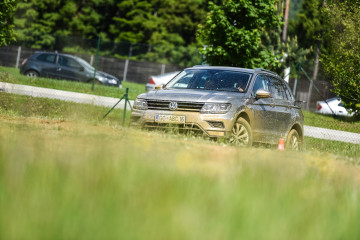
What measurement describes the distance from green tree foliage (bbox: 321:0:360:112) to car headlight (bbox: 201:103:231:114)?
1171 centimetres

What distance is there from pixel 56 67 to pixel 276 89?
17708 millimetres

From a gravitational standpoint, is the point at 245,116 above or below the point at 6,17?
below

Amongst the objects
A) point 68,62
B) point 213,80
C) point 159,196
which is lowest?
point 159,196

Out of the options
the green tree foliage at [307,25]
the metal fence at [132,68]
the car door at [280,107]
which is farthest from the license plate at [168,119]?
the green tree foliage at [307,25]

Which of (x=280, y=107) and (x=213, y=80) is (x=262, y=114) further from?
(x=213, y=80)

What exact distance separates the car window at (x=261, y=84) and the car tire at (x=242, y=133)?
0.96 meters

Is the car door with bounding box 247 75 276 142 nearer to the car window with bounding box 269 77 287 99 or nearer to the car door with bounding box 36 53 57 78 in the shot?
the car window with bounding box 269 77 287 99

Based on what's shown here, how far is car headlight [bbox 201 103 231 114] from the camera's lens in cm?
941

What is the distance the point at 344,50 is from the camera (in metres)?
20.2

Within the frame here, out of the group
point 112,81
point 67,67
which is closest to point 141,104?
point 67,67

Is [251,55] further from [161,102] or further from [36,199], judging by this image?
[36,199]

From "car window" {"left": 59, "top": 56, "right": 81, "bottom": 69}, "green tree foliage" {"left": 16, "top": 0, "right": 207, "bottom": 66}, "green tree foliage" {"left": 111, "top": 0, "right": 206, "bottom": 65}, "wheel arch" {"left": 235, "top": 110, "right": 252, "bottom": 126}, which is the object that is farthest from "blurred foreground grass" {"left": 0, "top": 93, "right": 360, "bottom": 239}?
"green tree foliage" {"left": 16, "top": 0, "right": 207, "bottom": 66}

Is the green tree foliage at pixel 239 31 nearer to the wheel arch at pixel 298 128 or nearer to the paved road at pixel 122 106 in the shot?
the paved road at pixel 122 106

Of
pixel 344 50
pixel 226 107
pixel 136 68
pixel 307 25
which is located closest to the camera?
pixel 226 107
